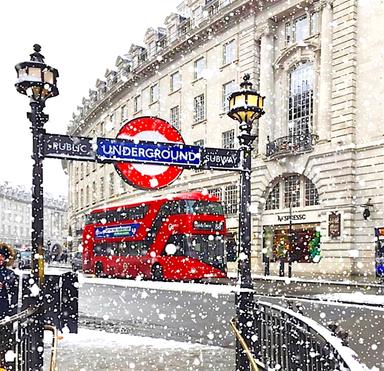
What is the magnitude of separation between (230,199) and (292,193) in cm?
577

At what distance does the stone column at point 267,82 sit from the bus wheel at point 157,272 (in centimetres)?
1281

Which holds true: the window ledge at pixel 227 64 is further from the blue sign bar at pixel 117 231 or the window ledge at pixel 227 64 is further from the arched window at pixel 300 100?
the blue sign bar at pixel 117 231

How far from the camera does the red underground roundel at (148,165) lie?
22.7 ft

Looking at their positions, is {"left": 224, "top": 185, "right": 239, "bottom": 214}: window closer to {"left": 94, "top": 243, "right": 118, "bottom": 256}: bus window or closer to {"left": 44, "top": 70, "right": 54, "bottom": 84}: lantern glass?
{"left": 94, "top": 243, "right": 118, "bottom": 256}: bus window

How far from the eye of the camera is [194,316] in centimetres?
1436

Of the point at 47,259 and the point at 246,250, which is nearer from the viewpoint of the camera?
the point at 246,250

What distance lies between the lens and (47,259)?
75.6 m

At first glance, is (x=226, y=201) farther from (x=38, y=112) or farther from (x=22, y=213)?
(x=22, y=213)

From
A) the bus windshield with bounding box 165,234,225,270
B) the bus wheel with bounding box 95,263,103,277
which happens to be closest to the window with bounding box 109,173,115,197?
the bus wheel with bounding box 95,263,103,277

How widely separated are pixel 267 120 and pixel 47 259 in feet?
154

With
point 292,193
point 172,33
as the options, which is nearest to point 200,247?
point 292,193

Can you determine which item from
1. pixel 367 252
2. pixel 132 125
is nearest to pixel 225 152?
pixel 132 125

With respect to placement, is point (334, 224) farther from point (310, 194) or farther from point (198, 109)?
point (198, 109)

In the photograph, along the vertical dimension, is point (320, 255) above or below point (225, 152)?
below
